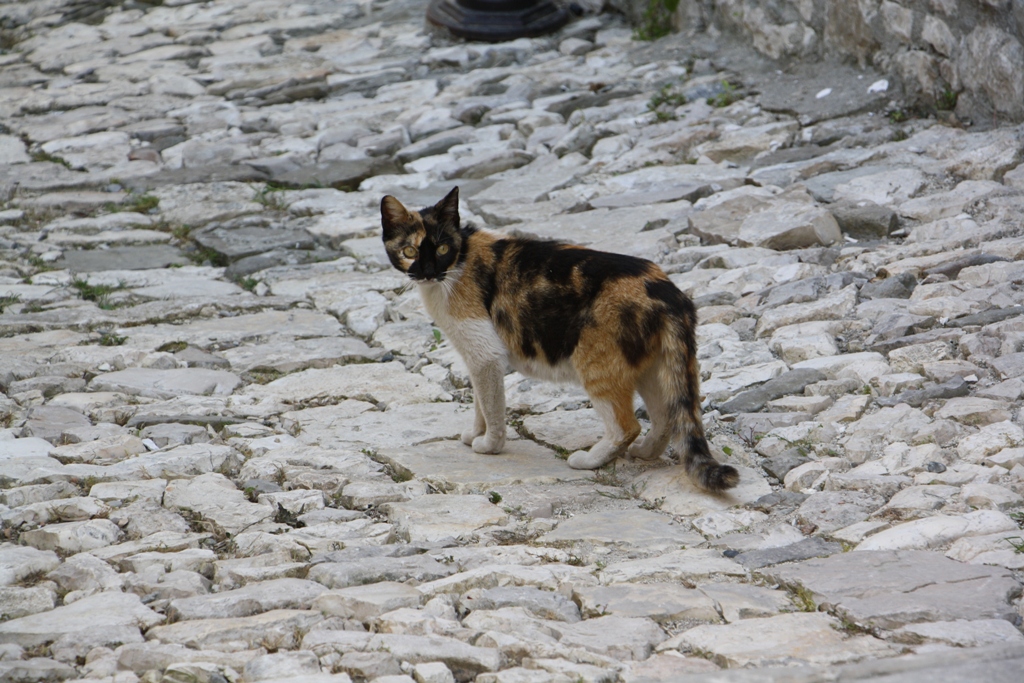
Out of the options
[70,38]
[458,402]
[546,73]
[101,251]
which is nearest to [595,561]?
[458,402]

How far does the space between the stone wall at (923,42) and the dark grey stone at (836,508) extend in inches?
157

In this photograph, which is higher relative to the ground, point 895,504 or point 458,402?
point 895,504

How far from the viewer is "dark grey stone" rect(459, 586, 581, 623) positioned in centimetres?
285

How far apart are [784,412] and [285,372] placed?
7.91ft

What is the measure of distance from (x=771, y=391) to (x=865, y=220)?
72.9 inches

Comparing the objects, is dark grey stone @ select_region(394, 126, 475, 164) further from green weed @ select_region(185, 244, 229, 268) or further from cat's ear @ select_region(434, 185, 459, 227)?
cat's ear @ select_region(434, 185, 459, 227)

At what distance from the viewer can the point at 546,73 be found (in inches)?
385

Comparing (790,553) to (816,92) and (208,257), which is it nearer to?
(208,257)

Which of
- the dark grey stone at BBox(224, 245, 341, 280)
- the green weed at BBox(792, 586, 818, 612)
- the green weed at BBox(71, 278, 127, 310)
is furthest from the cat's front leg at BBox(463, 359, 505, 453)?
the dark grey stone at BBox(224, 245, 341, 280)

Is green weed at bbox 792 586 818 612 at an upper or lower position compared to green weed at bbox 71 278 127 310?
upper

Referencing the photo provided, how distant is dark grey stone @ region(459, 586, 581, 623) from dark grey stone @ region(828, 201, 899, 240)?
3.65 m

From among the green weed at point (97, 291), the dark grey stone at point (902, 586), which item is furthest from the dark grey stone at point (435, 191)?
the dark grey stone at point (902, 586)

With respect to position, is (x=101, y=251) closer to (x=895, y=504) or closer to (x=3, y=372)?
(x=3, y=372)

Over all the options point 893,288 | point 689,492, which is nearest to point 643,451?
point 689,492
